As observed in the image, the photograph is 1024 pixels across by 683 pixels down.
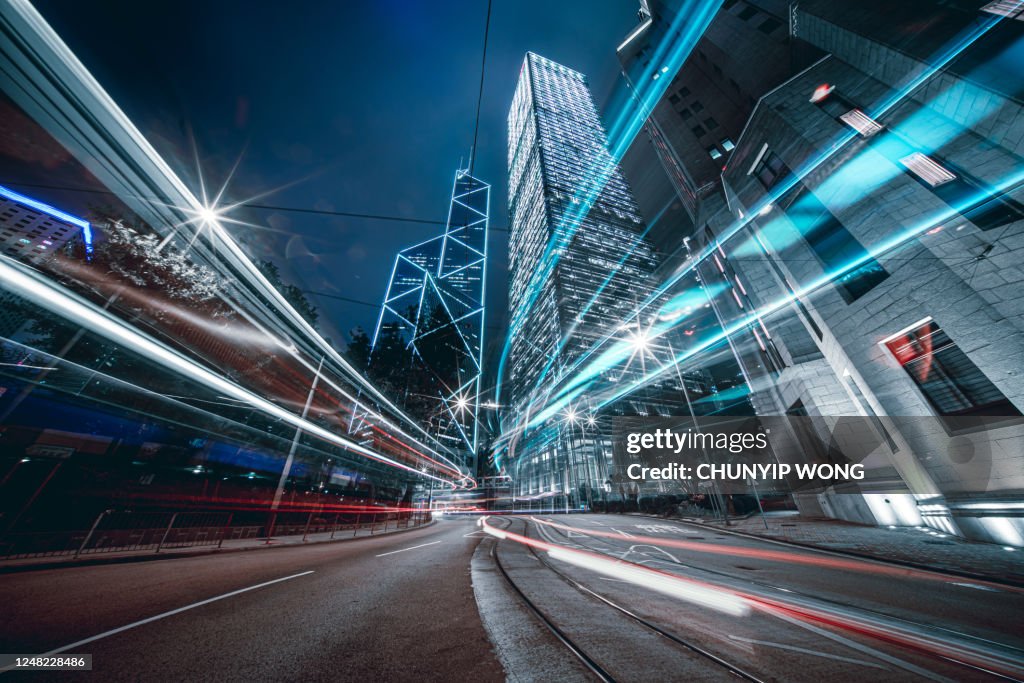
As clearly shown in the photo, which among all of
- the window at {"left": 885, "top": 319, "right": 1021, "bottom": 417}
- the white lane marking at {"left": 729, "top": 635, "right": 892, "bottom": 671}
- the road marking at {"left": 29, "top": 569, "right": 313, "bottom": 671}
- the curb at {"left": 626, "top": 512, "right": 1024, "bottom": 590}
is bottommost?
the white lane marking at {"left": 729, "top": 635, "right": 892, "bottom": 671}

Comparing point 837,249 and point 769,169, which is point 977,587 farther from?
point 769,169

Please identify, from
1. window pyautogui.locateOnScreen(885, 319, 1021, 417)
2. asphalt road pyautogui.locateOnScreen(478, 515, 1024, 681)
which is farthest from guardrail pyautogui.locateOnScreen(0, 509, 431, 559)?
window pyautogui.locateOnScreen(885, 319, 1021, 417)

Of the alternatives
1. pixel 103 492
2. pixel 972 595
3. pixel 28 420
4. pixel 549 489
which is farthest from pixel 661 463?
pixel 28 420

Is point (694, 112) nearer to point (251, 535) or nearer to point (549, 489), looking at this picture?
point (251, 535)

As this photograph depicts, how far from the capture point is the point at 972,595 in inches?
207

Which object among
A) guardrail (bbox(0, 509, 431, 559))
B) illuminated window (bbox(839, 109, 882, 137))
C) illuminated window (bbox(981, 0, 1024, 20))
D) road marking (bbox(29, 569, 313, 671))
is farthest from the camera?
illuminated window (bbox(839, 109, 882, 137))

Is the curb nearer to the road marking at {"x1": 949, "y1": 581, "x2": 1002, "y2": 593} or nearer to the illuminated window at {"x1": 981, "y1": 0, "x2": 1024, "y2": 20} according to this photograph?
the road marking at {"x1": 949, "y1": 581, "x2": 1002, "y2": 593}

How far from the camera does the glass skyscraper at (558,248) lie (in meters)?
53.8

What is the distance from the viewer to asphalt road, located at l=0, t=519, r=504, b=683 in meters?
2.86

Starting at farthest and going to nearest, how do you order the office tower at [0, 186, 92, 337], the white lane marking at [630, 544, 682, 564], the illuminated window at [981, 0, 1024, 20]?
the office tower at [0, 186, 92, 337] < the illuminated window at [981, 0, 1024, 20] < the white lane marking at [630, 544, 682, 564]

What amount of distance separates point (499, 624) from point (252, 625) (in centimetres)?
303

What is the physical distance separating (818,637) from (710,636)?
128cm

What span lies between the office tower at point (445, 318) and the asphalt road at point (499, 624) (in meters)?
23.9

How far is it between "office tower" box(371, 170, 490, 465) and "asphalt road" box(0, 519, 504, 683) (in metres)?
23.3
